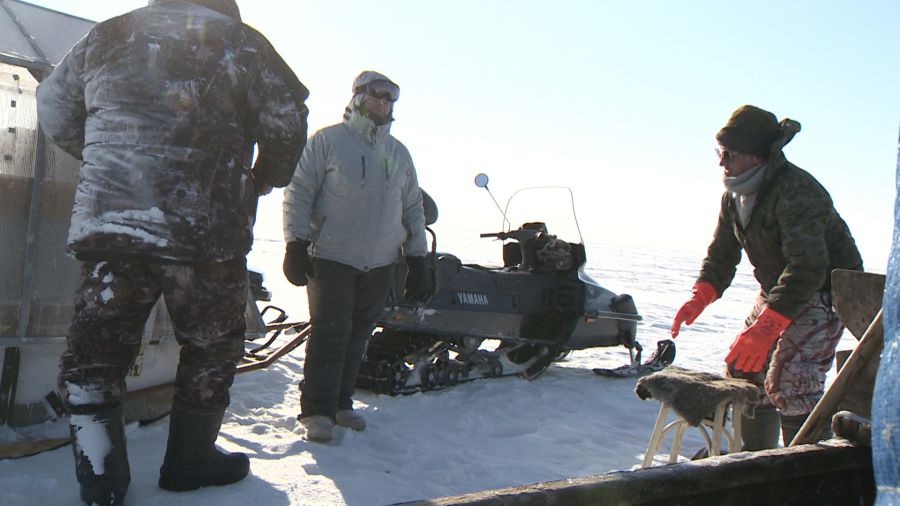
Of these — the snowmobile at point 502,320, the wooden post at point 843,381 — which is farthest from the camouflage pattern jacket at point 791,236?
the snowmobile at point 502,320

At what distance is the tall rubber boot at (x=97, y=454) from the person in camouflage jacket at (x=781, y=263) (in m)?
2.35

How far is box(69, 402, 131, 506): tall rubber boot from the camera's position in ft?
8.30

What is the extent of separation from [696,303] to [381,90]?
1.88 metres

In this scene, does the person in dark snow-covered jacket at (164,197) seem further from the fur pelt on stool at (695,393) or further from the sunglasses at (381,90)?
the fur pelt on stool at (695,393)

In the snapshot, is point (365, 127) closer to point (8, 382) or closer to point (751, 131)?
point (751, 131)

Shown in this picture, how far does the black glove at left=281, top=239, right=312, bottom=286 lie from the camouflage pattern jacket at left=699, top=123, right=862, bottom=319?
6.77 ft

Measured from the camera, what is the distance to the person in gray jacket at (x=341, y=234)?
3869 mm

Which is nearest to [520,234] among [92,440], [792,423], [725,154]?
[725,154]

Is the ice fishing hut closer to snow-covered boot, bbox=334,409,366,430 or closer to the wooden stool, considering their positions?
snow-covered boot, bbox=334,409,366,430

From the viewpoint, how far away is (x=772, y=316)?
3236mm

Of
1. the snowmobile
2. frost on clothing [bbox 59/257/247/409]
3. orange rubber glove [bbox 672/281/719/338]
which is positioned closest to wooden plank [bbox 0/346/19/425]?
frost on clothing [bbox 59/257/247/409]

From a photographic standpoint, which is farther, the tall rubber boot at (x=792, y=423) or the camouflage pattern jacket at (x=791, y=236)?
the tall rubber boot at (x=792, y=423)

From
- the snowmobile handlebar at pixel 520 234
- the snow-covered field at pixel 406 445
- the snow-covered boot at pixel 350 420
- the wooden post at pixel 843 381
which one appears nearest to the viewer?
the wooden post at pixel 843 381

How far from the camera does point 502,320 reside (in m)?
6.19
